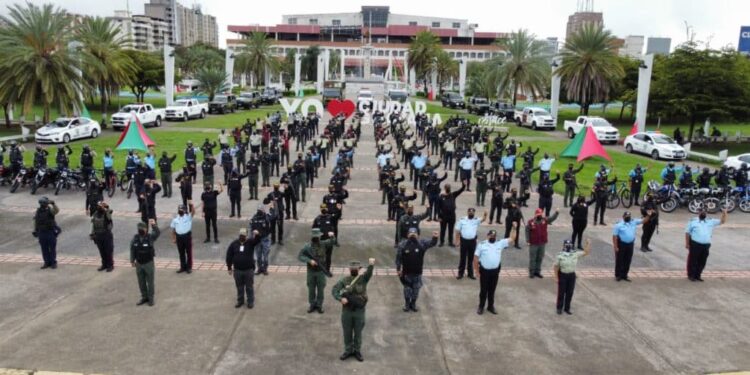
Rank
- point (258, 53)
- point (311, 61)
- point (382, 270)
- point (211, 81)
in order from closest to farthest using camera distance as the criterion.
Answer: point (382, 270) → point (211, 81) → point (258, 53) → point (311, 61)

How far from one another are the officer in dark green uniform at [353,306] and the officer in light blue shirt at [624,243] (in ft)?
19.5

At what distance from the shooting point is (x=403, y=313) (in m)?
9.51

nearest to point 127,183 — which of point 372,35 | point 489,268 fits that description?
point 489,268

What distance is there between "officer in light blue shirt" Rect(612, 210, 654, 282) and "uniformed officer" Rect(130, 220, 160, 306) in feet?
28.7

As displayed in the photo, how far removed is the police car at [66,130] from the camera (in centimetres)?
2942

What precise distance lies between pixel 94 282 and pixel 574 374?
8.54m

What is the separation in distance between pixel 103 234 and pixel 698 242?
38.6ft

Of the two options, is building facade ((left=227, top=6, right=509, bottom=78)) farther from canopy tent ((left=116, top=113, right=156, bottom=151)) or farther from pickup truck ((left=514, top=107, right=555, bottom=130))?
canopy tent ((left=116, top=113, right=156, bottom=151))

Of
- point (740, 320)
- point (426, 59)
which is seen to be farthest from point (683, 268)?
point (426, 59)

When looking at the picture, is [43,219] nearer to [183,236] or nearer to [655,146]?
[183,236]

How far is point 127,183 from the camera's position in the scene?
1878cm

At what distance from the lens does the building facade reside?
140500 millimetres

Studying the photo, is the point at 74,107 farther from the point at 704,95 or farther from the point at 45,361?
the point at 704,95

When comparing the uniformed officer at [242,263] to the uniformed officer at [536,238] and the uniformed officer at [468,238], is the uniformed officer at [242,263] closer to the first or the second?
the uniformed officer at [468,238]
